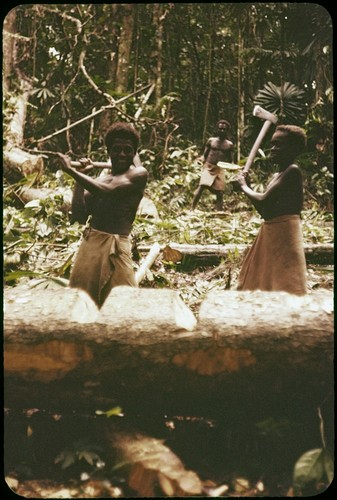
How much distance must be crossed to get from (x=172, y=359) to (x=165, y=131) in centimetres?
201

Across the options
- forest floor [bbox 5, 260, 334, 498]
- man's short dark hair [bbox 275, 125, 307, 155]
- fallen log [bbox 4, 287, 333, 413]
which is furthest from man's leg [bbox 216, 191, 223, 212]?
forest floor [bbox 5, 260, 334, 498]

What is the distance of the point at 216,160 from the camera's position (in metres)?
3.57

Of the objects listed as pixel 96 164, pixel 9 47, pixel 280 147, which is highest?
pixel 9 47

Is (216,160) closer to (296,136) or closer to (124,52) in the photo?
(296,136)

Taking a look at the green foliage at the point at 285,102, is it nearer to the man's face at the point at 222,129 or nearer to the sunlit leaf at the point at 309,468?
the man's face at the point at 222,129

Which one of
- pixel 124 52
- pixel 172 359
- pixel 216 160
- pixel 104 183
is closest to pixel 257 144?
pixel 216 160

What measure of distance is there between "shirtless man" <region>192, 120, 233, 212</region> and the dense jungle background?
0.23 feet

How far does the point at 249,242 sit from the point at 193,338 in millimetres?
1186

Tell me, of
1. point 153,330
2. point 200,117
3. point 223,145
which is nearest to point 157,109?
point 200,117

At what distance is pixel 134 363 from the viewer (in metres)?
2.32

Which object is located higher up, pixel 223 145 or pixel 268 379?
pixel 223 145

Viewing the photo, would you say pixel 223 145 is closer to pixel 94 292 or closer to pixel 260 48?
pixel 260 48

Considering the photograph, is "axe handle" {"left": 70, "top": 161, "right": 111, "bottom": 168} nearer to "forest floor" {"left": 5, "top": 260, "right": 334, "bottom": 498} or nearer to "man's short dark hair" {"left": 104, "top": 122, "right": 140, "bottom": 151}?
"man's short dark hair" {"left": 104, "top": 122, "right": 140, "bottom": 151}

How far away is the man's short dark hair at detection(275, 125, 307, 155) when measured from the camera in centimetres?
286
